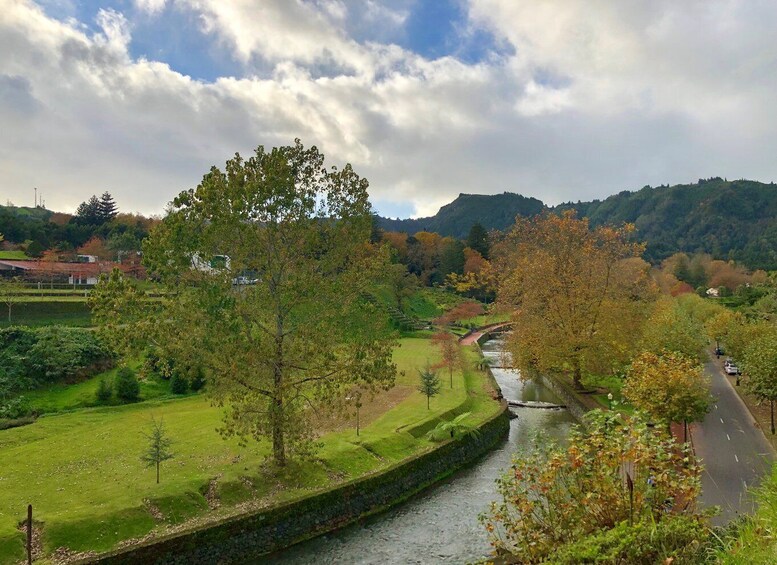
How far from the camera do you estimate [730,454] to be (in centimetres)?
2348

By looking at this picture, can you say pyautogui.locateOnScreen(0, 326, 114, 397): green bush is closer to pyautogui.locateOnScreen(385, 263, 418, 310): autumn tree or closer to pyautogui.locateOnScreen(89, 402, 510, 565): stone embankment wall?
pyautogui.locateOnScreen(89, 402, 510, 565): stone embankment wall

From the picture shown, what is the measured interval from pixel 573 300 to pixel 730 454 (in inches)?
528

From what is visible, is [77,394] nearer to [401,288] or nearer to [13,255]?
[13,255]

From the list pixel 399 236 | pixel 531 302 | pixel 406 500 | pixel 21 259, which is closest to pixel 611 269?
pixel 531 302

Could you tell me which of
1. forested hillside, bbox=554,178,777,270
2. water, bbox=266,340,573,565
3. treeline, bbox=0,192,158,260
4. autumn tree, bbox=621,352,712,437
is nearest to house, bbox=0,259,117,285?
treeline, bbox=0,192,158,260

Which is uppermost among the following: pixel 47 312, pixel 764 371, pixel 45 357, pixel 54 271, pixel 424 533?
pixel 54 271

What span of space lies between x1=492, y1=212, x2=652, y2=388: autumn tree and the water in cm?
1124

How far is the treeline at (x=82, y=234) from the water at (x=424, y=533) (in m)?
52.6

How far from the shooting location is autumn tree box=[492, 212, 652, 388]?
3347cm

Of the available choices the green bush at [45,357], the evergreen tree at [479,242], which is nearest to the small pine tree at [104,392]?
the green bush at [45,357]

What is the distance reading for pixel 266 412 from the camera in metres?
18.5

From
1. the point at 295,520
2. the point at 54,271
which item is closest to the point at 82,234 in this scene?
the point at 54,271

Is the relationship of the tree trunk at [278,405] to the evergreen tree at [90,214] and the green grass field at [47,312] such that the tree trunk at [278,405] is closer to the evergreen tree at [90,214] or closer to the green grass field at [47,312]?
the green grass field at [47,312]

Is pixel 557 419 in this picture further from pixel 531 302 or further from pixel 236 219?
pixel 236 219
